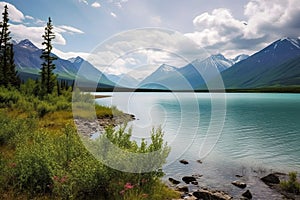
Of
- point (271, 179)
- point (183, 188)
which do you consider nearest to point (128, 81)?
point (183, 188)

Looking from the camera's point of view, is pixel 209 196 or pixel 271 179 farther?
pixel 271 179

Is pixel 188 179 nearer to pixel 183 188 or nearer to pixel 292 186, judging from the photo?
pixel 183 188

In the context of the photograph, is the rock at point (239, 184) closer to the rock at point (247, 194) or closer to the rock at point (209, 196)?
the rock at point (247, 194)

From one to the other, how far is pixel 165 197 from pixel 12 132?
9379 millimetres

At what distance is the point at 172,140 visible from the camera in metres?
30.5

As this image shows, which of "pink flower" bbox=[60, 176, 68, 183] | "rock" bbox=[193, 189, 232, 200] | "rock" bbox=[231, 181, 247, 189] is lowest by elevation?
"rock" bbox=[231, 181, 247, 189]

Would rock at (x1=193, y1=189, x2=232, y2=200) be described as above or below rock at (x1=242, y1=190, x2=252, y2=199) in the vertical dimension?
above

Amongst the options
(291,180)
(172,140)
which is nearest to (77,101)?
(172,140)

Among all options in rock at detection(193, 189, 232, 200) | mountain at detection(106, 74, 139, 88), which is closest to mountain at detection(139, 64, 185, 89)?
mountain at detection(106, 74, 139, 88)

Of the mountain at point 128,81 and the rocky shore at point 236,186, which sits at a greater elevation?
the mountain at point 128,81

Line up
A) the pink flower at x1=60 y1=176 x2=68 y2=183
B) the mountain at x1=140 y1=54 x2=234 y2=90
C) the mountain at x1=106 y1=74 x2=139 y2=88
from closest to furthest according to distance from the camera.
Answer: the pink flower at x1=60 y1=176 x2=68 y2=183 < the mountain at x1=106 y1=74 x2=139 y2=88 < the mountain at x1=140 y1=54 x2=234 y2=90

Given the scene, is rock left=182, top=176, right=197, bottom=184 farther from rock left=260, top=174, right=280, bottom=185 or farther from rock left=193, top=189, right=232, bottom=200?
rock left=260, top=174, right=280, bottom=185

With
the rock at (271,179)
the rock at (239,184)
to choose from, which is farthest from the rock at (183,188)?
the rock at (271,179)

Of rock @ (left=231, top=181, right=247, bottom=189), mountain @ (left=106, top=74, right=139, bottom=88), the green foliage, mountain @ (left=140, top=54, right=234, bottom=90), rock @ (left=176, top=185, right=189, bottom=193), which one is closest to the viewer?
mountain @ (left=106, top=74, right=139, bottom=88)
